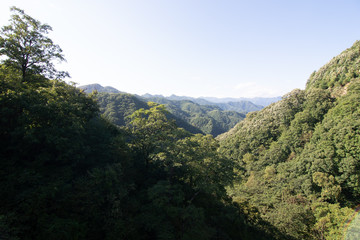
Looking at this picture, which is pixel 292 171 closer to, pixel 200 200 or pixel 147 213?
pixel 200 200

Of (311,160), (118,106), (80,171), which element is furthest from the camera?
(118,106)

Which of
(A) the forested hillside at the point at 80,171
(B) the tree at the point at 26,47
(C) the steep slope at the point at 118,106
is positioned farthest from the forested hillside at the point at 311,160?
(C) the steep slope at the point at 118,106

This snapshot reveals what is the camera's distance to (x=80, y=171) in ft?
39.1

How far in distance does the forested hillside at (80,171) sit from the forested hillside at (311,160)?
575 centimetres

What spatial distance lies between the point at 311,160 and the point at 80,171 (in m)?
51.8

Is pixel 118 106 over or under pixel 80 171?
over

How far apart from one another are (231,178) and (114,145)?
11.5 meters

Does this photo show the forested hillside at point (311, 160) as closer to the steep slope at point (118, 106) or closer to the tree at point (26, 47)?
the tree at point (26, 47)

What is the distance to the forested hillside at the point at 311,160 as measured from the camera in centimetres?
2712

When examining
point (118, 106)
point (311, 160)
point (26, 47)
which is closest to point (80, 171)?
point (26, 47)

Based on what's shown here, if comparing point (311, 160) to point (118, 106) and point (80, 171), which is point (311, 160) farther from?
point (118, 106)

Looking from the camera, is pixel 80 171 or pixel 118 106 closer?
pixel 80 171

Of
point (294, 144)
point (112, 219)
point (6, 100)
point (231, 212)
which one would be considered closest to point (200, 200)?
point (231, 212)

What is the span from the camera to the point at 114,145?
557 inches
